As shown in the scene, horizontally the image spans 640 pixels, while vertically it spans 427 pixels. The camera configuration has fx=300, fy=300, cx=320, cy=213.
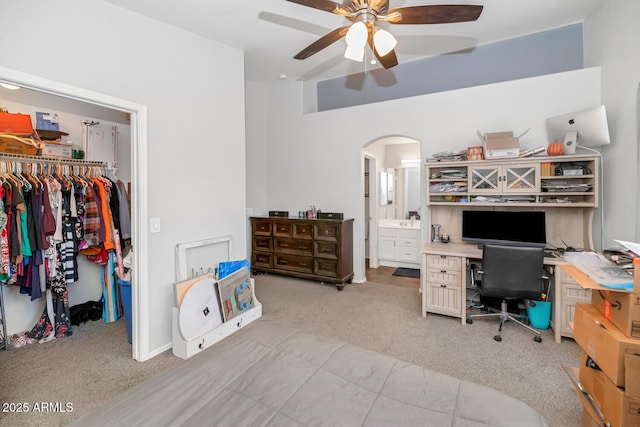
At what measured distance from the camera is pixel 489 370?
2.32 meters

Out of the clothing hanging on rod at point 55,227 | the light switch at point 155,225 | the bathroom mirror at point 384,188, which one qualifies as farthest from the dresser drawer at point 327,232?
the clothing hanging on rod at point 55,227

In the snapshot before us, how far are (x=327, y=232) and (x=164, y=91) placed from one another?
2.60 m

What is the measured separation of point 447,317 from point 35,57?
13.5 feet

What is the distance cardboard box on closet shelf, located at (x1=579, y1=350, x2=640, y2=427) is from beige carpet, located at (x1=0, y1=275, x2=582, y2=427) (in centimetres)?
52

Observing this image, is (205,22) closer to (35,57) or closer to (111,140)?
(35,57)

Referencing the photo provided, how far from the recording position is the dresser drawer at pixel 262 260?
189 inches

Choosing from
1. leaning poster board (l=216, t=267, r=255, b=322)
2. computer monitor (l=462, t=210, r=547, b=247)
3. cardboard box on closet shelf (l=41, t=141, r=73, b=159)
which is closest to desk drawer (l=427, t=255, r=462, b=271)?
computer monitor (l=462, t=210, r=547, b=247)

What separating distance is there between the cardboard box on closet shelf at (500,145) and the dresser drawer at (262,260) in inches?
131

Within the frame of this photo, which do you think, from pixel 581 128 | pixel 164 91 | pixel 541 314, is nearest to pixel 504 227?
pixel 541 314

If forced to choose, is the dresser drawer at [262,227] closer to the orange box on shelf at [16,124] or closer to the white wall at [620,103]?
the orange box on shelf at [16,124]

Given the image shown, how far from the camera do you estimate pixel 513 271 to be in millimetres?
2793

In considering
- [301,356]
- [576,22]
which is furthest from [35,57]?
[576,22]

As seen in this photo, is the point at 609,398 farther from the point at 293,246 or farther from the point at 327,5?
the point at 293,246

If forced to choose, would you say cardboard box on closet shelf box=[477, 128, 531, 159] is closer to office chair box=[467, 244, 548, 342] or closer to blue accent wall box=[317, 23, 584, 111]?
blue accent wall box=[317, 23, 584, 111]
